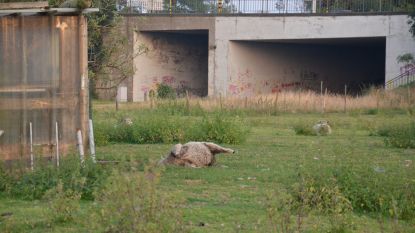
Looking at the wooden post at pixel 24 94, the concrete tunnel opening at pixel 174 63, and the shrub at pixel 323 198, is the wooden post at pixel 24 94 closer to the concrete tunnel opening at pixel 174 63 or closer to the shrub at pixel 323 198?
the shrub at pixel 323 198

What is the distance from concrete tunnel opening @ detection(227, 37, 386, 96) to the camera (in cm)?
5025

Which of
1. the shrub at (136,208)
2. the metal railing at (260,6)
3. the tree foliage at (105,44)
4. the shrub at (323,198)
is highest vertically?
the metal railing at (260,6)

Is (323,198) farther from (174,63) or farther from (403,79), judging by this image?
(174,63)

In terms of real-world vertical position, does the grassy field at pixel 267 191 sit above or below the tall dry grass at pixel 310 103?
above

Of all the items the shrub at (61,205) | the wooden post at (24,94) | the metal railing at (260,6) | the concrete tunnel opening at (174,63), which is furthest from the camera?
the concrete tunnel opening at (174,63)

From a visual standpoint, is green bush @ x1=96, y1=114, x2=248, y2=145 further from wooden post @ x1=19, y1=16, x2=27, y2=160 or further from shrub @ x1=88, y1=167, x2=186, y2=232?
shrub @ x1=88, y1=167, x2=186, y2=232

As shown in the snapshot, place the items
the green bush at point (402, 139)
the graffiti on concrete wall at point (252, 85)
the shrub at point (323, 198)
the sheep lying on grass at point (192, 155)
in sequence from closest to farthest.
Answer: the shrub at point (323, 198), the sheep lying on grass at point (192, 155), the green bush at point (402, 139), the graffiti on concrete wall at point (252, 85)

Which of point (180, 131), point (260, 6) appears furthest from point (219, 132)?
point (260, 6)

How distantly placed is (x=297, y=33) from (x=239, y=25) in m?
3.56

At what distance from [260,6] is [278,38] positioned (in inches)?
137

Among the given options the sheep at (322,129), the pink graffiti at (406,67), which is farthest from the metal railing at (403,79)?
the sheep at (322,129)

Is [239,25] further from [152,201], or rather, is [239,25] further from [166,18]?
[152,201]

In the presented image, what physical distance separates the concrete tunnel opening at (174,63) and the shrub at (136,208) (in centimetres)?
4146

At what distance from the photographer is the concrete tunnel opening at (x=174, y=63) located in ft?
167
